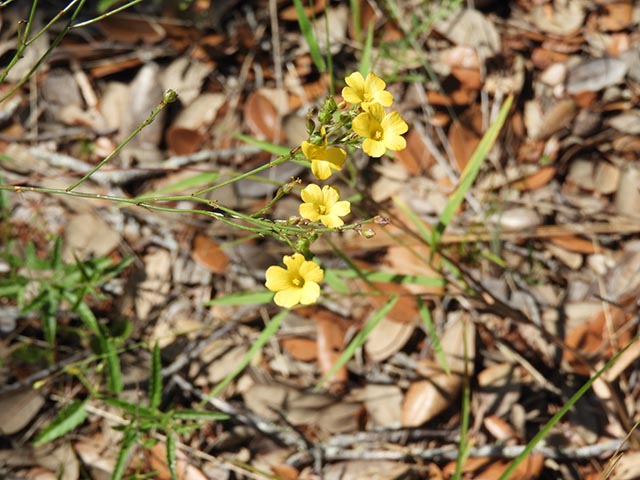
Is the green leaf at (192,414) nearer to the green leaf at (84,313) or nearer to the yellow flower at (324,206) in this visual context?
the green leaf at (84,313)

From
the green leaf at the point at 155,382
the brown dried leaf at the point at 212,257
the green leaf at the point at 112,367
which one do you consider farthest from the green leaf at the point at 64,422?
the brown dried leaf at the point at 212,257

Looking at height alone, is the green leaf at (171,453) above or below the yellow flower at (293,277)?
below

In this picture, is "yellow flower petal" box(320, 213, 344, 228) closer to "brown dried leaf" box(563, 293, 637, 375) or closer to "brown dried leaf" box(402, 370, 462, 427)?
"brown dried leaf" box(402, 370, 462, 427)

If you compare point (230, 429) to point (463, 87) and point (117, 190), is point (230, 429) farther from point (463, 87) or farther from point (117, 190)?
point (463, 87)

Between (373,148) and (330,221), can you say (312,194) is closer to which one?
(330,221)

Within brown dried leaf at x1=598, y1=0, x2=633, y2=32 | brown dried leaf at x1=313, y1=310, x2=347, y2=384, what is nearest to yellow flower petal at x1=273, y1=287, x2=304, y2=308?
brown dried leaf at x1=313, y1=310, x2=347, y2=384
